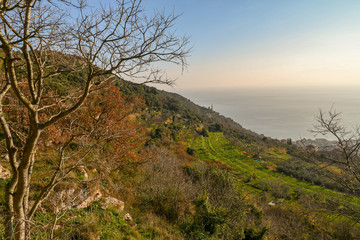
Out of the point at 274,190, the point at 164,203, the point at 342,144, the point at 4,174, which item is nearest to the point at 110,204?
the point at 164,203

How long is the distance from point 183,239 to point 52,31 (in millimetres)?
6536

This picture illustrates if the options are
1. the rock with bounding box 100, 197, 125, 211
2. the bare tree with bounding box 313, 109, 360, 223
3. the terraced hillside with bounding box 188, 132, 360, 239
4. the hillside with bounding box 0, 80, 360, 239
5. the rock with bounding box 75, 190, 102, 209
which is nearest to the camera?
the hillside with bounding box 0, 80, 360, 239

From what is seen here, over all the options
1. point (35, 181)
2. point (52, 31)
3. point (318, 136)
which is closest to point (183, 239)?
point (35, 181)

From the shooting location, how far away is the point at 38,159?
7566 millimetres

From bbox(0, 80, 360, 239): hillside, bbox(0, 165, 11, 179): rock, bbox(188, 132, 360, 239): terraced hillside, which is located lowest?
bbox(188, 132, 360, 239): terraced hillside

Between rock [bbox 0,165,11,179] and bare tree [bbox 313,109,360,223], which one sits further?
rock [bbox 0,165,11,179]

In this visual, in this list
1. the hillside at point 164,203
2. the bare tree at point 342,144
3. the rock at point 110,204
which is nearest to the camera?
the hillside at point 164,203

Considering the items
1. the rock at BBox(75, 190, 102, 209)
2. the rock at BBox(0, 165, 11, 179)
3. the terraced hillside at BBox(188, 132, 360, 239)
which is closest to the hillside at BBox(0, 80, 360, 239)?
the rock at BBox(75, 190, 102, 209)

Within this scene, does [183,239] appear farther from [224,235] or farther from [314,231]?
[314,231]

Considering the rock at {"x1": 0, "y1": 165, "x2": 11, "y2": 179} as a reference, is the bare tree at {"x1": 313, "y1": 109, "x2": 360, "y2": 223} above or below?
above

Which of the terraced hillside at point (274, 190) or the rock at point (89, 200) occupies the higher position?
the rock at point (89, 200)

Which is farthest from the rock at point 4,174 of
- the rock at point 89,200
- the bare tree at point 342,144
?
the bare tree at point 342,144

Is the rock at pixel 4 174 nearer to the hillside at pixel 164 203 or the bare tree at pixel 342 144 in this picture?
the hillside at pixel 164 203

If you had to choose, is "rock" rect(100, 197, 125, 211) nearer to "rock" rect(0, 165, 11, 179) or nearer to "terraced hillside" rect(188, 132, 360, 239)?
"rock" rect(0, 165, 11, 179)
